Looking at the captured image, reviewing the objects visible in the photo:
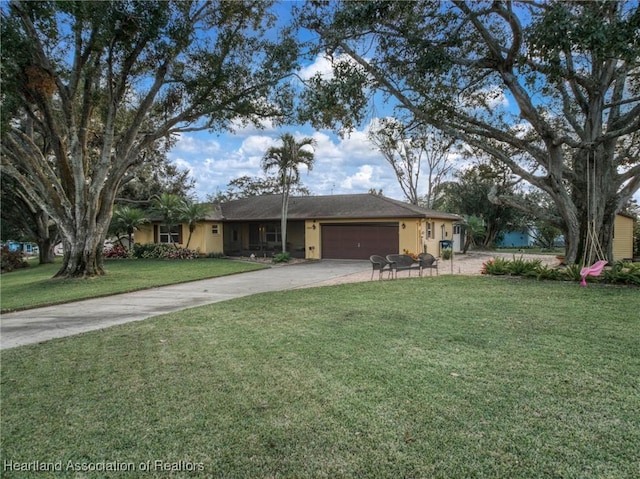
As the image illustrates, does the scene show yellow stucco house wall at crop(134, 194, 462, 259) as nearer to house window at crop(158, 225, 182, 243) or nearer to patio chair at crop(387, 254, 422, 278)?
house window at crop(158, 225, 182, 243)

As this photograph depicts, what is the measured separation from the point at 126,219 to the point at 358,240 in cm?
1389

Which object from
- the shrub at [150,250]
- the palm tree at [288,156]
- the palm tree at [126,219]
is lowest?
the shrub at [150,250]

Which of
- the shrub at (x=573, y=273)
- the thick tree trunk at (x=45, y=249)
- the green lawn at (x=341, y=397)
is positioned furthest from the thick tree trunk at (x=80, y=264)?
the shrub at (x=573, y=273)

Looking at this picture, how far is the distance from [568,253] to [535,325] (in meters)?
7.83

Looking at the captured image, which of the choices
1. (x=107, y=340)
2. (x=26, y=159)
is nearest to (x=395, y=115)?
(x=107, y=340)

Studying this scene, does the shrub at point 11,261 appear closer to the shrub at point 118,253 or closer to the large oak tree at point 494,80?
the shrub at point 118,253

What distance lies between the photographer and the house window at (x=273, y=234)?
24.6m

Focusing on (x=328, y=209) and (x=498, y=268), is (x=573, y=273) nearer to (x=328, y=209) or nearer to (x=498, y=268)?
(x=498, y=268)

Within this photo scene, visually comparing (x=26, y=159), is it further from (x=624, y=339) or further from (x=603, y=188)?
(x=603, y=188)

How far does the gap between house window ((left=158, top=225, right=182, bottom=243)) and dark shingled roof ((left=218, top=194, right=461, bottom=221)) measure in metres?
3.11

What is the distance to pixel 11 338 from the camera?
6035 mm

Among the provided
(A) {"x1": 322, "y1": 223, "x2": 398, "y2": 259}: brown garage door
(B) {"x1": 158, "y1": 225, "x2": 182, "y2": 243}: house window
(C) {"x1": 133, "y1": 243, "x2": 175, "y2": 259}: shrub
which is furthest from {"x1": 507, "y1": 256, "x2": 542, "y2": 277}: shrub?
(B) {"x1": 158, "y1": 225, "x2": 182, "y2": 243}: house window

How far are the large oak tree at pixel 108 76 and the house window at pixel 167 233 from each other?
32.9 ft

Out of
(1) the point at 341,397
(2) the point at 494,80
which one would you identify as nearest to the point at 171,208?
(2) the point at 494,80
